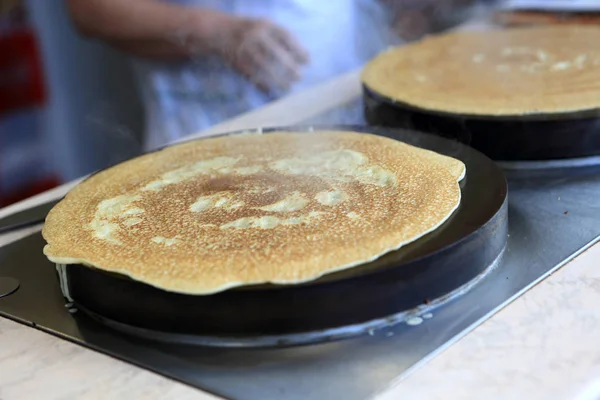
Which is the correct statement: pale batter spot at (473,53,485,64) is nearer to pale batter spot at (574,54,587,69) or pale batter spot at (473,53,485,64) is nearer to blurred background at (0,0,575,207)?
pale batter spot at (574,54,587,69)

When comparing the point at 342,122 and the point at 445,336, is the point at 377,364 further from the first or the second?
the point at 342,122

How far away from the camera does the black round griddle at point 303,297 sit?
0.88 m

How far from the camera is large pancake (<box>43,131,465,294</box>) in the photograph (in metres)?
0.91

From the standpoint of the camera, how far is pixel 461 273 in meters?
0.97

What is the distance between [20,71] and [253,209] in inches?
88.2

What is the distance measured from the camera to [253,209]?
1089 mm

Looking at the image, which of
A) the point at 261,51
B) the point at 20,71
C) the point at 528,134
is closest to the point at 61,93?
the point at 20,71

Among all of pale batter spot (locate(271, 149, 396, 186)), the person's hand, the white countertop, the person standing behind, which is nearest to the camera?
the white countertop

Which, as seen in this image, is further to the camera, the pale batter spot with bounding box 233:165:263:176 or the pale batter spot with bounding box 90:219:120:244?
the pale batter spot with bounding box 233:165:263:176

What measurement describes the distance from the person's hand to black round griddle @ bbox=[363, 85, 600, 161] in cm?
96

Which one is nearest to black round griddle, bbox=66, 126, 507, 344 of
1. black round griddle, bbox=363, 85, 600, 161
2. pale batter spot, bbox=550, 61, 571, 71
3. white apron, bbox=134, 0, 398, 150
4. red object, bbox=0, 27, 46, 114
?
black round griddle, bbox=363, 85, 600, 161

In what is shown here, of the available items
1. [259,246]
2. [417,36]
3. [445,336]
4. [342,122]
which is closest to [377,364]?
[445,336]

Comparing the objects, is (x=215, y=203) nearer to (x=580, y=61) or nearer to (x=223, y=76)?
(x=580, y=61)

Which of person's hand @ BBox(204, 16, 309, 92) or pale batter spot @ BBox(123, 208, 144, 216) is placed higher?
pale batter spot @ BBox(123, 208, 144, 216)
